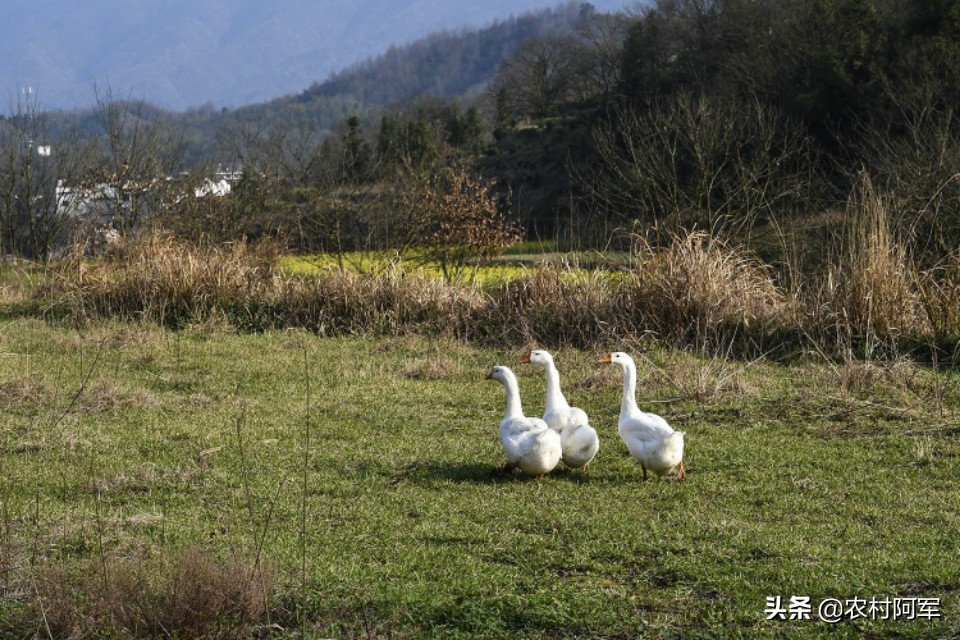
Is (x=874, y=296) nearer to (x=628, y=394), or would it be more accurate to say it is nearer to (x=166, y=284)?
(x=628, y=394)

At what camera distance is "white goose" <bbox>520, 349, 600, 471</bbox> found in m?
7.04

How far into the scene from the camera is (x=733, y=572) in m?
5.31

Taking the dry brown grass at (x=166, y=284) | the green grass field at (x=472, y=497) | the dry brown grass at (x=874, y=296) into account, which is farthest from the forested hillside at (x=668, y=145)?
the green grass field at (x=472, y=497)

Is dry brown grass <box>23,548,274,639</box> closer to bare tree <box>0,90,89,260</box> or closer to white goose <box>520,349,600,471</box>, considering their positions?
white goose <box>520,349,600,471</box>

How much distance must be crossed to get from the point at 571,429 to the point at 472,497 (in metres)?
0.85

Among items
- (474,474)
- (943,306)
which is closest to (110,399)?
A: (474,474)

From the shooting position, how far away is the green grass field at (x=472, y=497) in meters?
4.89

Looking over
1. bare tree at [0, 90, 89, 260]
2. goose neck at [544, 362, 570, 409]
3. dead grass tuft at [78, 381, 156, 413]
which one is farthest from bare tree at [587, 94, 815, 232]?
bare tree at [0, 90, 89, 260]

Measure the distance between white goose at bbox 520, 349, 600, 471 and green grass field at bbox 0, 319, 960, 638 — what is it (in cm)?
16

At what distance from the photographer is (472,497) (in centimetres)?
675

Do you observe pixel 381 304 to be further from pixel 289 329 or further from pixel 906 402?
pixel 906 402

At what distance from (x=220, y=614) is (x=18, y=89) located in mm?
23877

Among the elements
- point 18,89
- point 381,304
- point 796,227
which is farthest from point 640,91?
point 381,304

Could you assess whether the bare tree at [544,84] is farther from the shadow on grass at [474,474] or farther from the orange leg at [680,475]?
the orange leg at [680,475]
